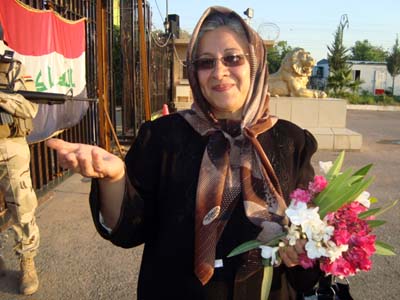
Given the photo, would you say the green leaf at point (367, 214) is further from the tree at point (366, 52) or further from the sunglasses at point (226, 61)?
the tree at point (366, 52)

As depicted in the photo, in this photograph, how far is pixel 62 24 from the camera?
557 centimetres

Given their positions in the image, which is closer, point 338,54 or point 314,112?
point 314,112

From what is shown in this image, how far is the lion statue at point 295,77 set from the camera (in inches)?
420

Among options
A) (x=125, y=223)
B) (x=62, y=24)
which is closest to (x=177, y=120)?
(x=125, y=223)

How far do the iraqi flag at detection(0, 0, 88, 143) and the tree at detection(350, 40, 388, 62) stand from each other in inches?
3444

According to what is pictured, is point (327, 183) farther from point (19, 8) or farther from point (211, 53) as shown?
point (19, 8)

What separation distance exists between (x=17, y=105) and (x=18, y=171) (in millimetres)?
524

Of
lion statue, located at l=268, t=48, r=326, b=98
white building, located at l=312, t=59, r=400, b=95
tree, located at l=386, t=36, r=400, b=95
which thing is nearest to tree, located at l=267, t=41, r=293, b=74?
white building, located at l=312, t=59, r=400, b=95

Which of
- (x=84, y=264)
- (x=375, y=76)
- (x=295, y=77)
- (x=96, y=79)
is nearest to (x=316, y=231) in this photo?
(x=84, y=264)

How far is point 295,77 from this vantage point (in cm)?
1088

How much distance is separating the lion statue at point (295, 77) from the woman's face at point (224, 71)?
911 cm

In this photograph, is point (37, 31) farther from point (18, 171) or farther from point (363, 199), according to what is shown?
point (363, 199)

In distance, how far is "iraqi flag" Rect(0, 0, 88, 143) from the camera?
4316 mm

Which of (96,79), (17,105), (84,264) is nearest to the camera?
(17,105)
